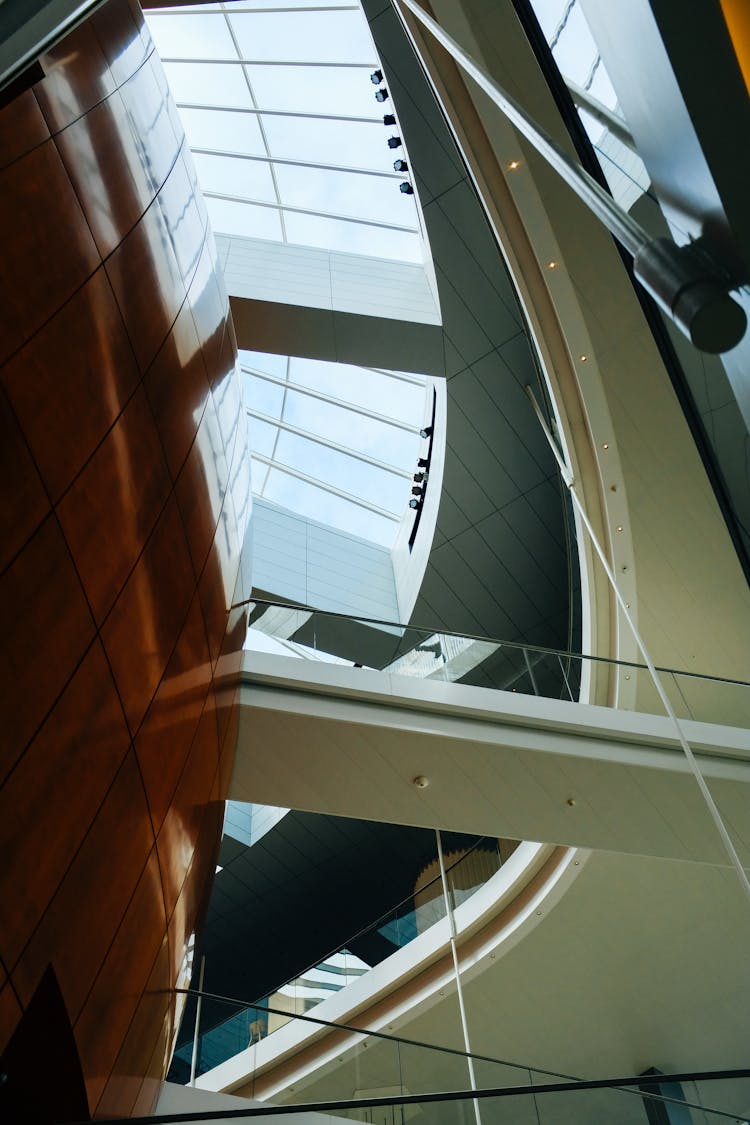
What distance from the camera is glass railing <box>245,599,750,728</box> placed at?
31.7 feet

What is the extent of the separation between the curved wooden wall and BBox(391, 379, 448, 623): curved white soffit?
24.3 ft

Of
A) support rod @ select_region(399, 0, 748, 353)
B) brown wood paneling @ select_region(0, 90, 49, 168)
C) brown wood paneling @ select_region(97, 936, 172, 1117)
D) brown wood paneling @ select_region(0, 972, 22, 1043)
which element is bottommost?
support rod @ select_region(399, 0, 748, 353)

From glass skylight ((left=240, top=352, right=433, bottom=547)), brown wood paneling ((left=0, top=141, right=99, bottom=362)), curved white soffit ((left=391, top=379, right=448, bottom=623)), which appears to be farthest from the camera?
glass skylight ((left=240, top=352, right=433, bottom=547))

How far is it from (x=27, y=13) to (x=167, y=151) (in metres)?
4.49

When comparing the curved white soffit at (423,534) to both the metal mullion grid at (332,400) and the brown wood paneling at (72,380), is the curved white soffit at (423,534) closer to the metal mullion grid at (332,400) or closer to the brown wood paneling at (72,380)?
the metal mullion grid at (332,400)

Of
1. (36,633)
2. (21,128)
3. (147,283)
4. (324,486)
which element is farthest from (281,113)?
(36,633)

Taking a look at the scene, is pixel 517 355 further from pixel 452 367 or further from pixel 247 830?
pixel 247 830

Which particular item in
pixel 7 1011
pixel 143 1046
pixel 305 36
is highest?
pixel 305 36

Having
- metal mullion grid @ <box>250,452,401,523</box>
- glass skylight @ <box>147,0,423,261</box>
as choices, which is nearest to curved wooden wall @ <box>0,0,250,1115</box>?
glass skylight @ <box>147,0,423,261</box>

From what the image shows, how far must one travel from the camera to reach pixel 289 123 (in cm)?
1386

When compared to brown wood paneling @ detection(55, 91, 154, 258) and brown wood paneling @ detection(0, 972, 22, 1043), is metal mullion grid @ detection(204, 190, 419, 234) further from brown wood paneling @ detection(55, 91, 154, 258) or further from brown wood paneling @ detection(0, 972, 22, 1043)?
brown wood paneling @ detection(0, 972, 22, 1043)

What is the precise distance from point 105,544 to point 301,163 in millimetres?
11510

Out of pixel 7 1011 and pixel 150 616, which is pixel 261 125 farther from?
pixel 7 1011

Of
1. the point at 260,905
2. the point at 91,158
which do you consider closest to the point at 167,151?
the point at 91,158
